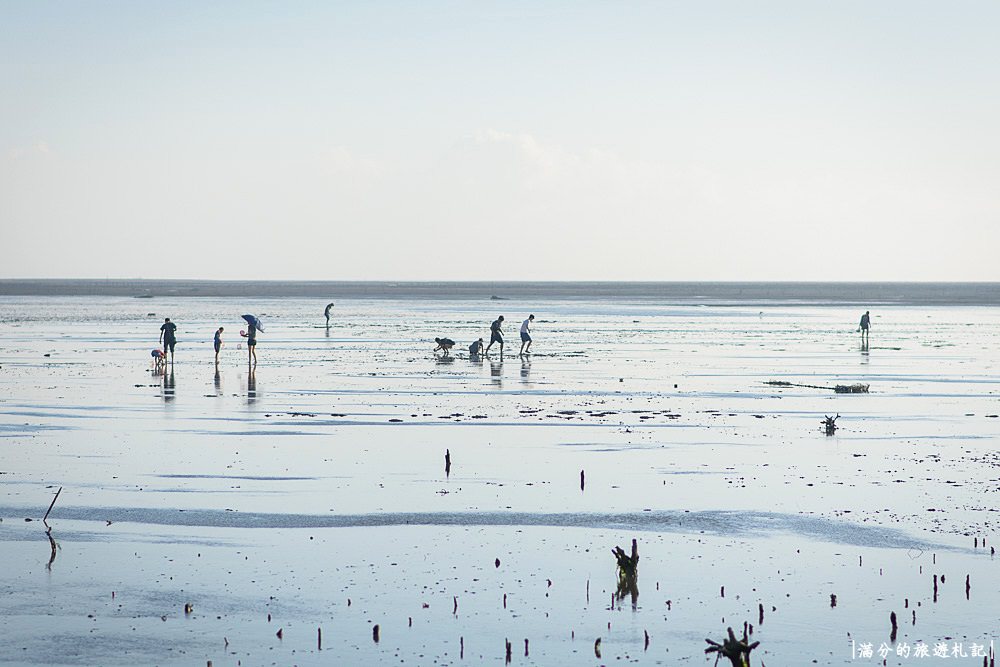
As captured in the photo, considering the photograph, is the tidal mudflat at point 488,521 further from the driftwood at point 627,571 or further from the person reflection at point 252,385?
the person reflection at point 252,385

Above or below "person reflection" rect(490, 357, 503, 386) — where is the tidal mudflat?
below

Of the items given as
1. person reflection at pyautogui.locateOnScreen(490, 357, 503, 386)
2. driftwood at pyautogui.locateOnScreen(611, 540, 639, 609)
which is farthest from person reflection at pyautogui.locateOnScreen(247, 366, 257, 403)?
driftwood at pyautogui.locateOnScreen(611, 540, 639, 609)

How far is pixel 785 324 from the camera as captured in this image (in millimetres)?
82875

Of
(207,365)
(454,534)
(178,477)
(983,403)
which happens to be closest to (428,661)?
(454,534)

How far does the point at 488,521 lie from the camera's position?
1712 cm

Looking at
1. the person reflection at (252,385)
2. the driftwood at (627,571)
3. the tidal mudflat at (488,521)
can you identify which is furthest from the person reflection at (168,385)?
the driftwood at (627,571)

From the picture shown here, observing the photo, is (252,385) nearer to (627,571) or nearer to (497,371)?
(497,371)

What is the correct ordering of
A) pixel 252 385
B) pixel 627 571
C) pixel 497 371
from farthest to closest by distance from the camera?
pixel 497 371 < pixel 252 385 < pixel 627 571

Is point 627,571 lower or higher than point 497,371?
lower

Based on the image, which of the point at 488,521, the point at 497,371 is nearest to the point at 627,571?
the point at 488,521

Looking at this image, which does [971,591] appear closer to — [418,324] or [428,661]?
[428,661]

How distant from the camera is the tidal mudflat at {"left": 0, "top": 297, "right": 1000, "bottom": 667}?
1230cm

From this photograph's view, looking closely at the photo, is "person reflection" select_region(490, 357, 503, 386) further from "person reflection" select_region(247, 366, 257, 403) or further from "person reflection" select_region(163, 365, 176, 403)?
"person reflection" select_region(163, 365, 176, 403)

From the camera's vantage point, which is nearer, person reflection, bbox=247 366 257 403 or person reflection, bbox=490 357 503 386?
person reflection, bbox=247 366 257 403
